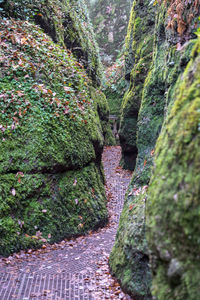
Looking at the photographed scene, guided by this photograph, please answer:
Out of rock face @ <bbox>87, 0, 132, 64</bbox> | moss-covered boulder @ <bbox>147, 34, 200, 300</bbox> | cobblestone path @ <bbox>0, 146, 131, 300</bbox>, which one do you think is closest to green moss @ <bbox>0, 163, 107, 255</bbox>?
cobblestone path @ <bbox>0, 146, 131, 300</bbox>

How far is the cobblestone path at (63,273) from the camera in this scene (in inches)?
169

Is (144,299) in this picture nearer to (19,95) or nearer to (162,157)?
(162,157)

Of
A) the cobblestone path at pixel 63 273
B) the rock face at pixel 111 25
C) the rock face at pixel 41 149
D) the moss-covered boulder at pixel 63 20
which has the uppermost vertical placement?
the rock face at pixel 111 25

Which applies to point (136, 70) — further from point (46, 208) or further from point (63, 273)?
point (63, 273)

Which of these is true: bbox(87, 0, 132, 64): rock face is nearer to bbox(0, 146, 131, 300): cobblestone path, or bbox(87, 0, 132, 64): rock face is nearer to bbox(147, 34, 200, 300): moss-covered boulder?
bbox(0, 146, 131, 300): cobblestone path

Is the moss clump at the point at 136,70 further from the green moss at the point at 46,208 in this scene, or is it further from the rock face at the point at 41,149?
the green moss at the point at 46,208

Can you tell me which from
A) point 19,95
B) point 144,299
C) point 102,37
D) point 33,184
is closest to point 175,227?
point 144,299

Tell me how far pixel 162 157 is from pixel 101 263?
3.62 meters

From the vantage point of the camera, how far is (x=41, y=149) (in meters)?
6.59

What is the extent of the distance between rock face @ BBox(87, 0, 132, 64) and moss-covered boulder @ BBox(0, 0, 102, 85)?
11041 millimetres

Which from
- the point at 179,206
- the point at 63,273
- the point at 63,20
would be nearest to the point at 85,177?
the point at 63,273

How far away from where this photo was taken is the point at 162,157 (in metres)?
2.59

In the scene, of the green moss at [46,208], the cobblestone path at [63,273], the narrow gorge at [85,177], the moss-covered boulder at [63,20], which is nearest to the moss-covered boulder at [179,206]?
the narrow gorge at [85,177]

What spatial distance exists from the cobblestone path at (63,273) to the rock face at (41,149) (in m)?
0.37
